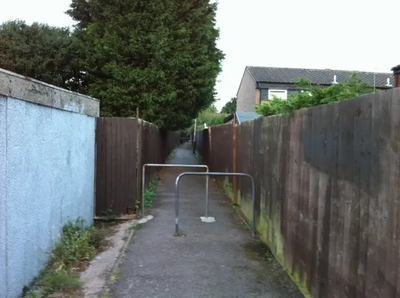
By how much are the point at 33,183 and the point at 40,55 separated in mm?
15112

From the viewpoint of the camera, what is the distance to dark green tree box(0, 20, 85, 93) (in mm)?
17156

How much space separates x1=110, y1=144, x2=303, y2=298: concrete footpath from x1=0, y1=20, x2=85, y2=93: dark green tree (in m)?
12.0

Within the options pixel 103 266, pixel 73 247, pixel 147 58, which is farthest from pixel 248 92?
pixel 103 266

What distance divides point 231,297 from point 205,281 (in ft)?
1.60

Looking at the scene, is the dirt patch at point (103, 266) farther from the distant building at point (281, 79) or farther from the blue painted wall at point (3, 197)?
the distant building at point (281, 79)

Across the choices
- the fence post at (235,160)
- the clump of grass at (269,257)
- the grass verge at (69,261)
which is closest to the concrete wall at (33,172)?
the grass verge at (69,261)

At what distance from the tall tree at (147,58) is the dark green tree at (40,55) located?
4.20ft

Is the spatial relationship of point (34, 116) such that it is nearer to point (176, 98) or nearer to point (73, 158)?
point (73, 158)

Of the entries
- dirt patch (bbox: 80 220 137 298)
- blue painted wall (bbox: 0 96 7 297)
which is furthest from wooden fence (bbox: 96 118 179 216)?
blue painted wall (bbox: 0 96 7 297)

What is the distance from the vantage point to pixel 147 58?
51.7 ft

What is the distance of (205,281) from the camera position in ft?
14.3

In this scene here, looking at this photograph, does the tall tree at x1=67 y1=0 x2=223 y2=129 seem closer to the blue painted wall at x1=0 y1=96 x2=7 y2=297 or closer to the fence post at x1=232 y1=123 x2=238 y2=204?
the fence post at x1=232 y1=123 x2=238 y2=204

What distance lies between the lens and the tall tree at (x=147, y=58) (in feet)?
50.3

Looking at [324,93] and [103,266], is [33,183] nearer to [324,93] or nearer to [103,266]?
[103,266]
